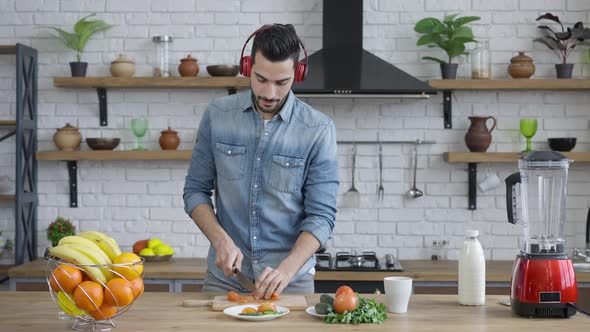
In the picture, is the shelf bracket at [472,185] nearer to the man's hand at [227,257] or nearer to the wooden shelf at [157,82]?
the wooden shelf at [157,82]

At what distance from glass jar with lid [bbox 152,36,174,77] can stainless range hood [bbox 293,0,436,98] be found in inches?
34.7

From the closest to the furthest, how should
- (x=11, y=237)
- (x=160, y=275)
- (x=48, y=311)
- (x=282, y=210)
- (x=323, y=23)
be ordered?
(x=48, y=311), (x=282, y=210), (x=160, y=275), (x=323, y=23), (x=11, y=237)

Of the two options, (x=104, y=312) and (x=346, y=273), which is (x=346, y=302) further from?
(x=346, y=273)

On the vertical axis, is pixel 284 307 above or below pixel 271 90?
below

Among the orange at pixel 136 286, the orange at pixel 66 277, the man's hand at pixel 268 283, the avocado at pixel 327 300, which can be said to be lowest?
the avocado at pixel 327 300

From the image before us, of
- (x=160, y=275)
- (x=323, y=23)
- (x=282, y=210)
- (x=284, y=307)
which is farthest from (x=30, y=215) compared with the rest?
(x=284, y=307)

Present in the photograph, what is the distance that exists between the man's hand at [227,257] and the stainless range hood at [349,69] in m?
1.79

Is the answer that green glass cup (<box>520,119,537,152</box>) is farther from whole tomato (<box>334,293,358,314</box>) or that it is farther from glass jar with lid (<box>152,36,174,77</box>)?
whole tomato (<box>334,293,358,314</box>)

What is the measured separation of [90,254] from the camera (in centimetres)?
213

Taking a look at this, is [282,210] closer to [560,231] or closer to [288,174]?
[288,174]

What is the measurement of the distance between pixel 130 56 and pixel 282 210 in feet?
8.13

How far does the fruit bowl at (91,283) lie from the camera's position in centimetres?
206

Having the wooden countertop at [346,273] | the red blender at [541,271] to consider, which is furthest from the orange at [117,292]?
the wooden countertop at [346,273]

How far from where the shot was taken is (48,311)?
2361 millimetres
